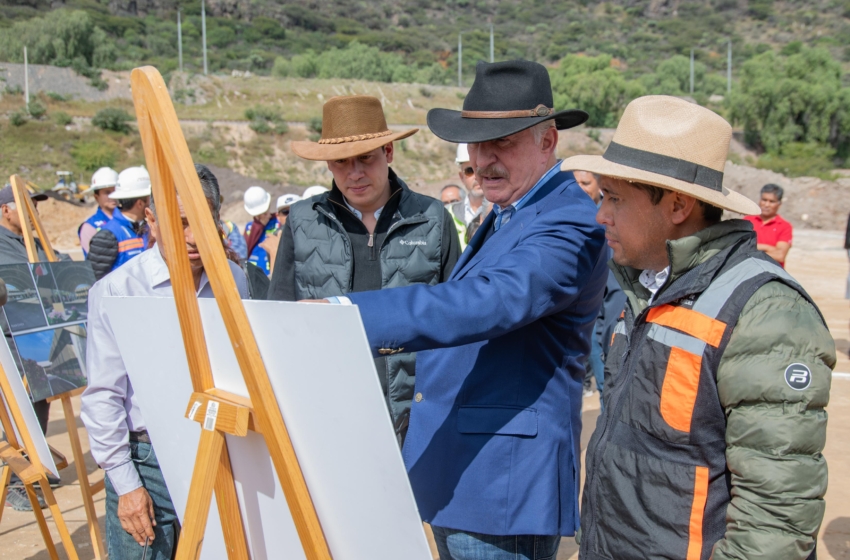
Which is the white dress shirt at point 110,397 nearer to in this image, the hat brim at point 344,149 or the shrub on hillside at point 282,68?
the hat brim at point 344,149

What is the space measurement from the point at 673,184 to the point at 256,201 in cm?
702

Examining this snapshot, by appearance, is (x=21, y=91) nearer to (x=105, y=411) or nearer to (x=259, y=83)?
(x=259, y=83)

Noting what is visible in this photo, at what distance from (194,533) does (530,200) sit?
4.06 ft

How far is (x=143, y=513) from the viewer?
2.50m

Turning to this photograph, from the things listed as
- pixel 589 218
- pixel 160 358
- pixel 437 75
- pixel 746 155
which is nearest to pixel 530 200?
pixel 589 218

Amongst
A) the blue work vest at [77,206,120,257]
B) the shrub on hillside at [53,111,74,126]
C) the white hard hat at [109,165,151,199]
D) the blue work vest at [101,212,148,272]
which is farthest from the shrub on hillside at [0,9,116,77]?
the blue work vest at [101,212,148,272]

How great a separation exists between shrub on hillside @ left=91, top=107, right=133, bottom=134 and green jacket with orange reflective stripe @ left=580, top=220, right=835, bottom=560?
4928 cm

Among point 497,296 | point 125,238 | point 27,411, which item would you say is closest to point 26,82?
point 125,238

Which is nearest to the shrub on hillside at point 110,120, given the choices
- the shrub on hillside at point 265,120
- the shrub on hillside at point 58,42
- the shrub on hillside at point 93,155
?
the shrub on hillside at point 93,155

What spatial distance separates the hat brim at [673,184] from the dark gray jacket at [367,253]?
4.29 ft

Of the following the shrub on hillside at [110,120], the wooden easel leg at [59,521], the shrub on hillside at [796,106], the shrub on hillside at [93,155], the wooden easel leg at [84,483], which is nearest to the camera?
the wooden easel leg at [59,521]

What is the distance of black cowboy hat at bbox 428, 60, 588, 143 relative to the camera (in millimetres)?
2121

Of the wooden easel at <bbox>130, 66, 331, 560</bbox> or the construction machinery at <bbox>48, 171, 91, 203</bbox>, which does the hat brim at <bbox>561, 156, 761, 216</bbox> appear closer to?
the wooden easel at <bbox>130, 66, 331, 560</bbox>

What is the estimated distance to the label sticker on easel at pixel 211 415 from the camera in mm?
1676
